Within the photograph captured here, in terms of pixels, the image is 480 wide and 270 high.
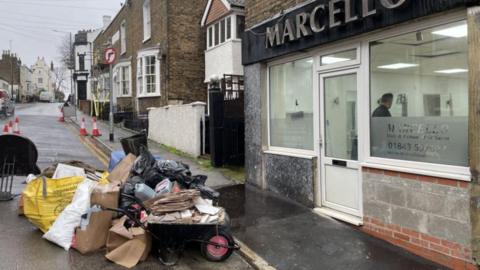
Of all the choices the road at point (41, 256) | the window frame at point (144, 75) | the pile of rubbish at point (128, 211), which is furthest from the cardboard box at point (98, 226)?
the window frame at point (144, 75)

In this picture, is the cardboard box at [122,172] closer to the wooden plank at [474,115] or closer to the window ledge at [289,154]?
the window ledge at [289,154]

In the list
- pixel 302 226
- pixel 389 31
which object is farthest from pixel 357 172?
pixel 389 31

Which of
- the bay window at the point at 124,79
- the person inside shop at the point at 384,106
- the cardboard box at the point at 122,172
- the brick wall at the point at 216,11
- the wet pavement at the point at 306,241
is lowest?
the wet pavement at the point at 306,241

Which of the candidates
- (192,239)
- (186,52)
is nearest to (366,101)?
(192,239)

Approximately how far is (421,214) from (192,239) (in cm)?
269

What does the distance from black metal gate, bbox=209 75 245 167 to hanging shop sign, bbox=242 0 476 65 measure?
226cm

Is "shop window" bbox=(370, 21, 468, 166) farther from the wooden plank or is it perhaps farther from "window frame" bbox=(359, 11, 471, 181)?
the wooden plank

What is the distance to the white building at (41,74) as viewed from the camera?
383 feet

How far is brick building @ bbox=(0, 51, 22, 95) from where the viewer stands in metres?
76.7

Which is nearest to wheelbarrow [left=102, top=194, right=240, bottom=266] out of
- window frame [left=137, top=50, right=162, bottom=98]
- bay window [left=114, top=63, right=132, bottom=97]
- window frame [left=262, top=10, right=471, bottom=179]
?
window frame [left=262, top=10, right=471, bottom=179]

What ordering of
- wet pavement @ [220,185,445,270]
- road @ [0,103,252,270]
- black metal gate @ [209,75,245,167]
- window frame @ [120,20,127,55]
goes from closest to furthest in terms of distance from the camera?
road @ [0,103,252,270]
wet pavement @ [220,185,445,270]
black metal gate @ [209,75,245,167]
window frame @ [120,20,127,55]

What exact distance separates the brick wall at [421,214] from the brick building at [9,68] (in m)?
81.6

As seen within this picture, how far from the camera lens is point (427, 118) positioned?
4855mm

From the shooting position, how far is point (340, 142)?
6.33m
